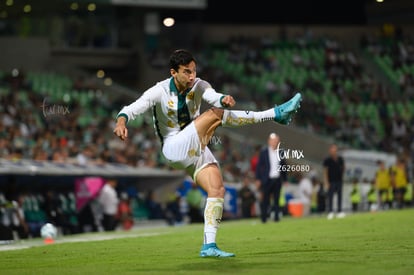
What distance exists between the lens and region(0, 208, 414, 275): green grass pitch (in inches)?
416

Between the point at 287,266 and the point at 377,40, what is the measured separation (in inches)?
1589

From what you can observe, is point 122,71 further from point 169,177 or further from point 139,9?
point 169,177

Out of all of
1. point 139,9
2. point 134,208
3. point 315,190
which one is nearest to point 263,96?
point 139,9

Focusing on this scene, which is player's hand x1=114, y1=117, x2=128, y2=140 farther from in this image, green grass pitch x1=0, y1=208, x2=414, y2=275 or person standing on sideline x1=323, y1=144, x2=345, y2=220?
person standing on sideline x1=323, y1=144, x2=345, y2=220

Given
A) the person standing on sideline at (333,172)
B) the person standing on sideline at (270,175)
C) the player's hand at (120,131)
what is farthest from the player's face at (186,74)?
the person standing on sideline at (333,172)

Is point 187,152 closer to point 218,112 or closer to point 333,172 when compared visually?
point 218,112

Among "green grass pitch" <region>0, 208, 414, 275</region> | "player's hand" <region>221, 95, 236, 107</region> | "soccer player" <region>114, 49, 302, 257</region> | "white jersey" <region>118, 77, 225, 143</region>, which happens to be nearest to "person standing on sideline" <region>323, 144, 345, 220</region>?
"green grass pitch" <region>0, 208, 414, 275</region>

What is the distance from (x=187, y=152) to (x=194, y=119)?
0.49 meters

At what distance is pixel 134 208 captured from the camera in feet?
104

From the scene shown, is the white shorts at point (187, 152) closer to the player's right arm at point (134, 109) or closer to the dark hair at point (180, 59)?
the player's right arm at point (134, 109)

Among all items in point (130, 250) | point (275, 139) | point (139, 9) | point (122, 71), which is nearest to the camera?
point (130, 250)

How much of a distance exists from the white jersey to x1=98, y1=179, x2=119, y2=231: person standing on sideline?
14994 millimetres

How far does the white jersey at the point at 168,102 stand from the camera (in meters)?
11.7

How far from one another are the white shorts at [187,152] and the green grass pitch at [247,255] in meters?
1.13
